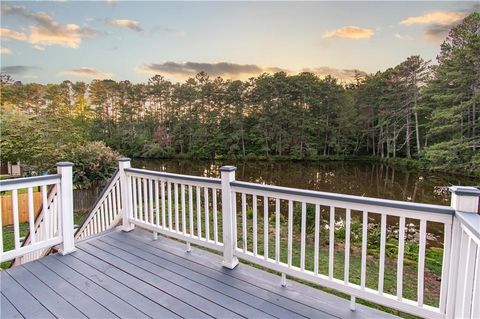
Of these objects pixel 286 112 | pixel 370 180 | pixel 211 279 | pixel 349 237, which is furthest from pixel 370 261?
pixel 286 112

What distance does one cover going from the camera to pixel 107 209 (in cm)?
393

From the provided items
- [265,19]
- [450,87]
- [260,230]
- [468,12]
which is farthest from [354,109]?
[260,230]

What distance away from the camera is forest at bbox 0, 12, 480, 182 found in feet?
52.5

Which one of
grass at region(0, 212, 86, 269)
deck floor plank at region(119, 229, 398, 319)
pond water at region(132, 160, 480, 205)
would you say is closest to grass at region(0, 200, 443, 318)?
grass at region(0, 212, 86, 269)

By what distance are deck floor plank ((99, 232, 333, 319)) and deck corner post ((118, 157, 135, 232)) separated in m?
0.28

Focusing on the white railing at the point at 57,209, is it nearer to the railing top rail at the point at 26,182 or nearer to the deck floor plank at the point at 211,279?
the railing top rail at the point at 26,182

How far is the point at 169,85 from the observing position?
29.0 m

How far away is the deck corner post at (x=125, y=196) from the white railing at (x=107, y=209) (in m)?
0.10

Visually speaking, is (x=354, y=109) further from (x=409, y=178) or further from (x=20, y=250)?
(x=20, y=250)

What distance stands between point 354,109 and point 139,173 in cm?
2519

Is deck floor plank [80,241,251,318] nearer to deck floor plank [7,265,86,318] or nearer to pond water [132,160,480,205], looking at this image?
deck floor plank [7,265,86,318]

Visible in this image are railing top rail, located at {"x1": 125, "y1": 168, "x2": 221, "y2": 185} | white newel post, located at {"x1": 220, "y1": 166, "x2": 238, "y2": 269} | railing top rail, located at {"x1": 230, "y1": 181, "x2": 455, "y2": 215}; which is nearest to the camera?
railing top rail, located at {"x1": 230, "y1": 181, "x2": 455, "y2": 215}

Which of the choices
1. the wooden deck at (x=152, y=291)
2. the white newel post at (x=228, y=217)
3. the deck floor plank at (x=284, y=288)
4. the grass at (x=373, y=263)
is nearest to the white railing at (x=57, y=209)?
the wooden deck at (x=152, y=291)

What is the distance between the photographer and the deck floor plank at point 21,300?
197cm
